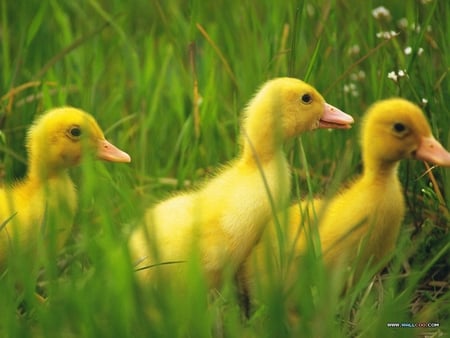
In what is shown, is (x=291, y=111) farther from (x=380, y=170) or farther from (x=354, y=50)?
(x=354, y=50)

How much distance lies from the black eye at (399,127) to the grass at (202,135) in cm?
24

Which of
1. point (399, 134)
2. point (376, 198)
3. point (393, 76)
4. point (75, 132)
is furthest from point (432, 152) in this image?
point (75, 132)

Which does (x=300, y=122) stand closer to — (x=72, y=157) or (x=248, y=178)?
(x=248, y=178)

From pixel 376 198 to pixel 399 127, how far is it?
0.24 metres

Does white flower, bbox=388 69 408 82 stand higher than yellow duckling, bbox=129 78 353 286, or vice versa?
white flower, bbox=388 69 408 82

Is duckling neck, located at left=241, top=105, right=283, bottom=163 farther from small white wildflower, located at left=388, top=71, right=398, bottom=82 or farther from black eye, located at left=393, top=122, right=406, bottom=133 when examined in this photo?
small white wildflower, located at left=388, top=71, right=398, bottom=82

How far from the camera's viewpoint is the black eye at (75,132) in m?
3.82

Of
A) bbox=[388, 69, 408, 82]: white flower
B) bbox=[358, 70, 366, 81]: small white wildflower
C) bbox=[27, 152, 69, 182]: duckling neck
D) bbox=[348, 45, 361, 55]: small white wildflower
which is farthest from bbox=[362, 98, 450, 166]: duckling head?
bbox=[27, 152, 69, 182]: duckling neck

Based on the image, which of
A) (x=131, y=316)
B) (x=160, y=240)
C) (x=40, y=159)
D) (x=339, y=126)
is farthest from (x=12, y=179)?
(x=131, y=316)

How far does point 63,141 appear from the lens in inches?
150

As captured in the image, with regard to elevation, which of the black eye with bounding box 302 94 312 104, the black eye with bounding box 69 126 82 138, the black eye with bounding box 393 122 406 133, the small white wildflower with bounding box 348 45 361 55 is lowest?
the black eye with bounding box 393 122 406 133

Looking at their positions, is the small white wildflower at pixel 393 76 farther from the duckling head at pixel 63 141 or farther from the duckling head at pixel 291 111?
the duckling head at pixel 63 141

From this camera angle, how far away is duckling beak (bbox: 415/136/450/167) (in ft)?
11.7

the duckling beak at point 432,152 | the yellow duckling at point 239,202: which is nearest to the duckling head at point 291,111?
the yellow duckling at point 239,202
